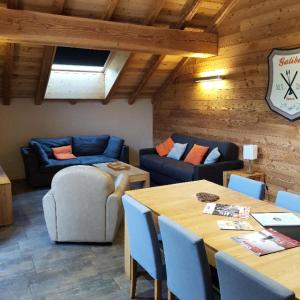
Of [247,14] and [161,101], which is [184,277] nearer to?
[247,14]

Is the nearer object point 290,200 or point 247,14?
point 290,200

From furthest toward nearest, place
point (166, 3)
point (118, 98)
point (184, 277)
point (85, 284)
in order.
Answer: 1. point (118, 98)
2. point (166, 3)
3. point (85, 284)
4. point (184, 277)

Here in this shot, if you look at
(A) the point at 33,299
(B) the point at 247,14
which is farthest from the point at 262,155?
(A) the point at 33,299

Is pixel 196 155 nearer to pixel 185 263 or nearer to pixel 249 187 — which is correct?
pixel 249 187

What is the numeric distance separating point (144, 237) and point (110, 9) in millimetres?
3446

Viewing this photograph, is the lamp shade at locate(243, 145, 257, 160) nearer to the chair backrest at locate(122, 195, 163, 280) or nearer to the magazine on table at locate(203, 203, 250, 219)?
the magazine on table at locate(203, 203, 250, 219)

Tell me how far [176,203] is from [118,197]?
102 cm

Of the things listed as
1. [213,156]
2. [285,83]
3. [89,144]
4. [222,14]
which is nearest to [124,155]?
[89,144]

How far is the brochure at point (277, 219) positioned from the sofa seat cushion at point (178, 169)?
2699 mm

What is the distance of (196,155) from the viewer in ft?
18.2

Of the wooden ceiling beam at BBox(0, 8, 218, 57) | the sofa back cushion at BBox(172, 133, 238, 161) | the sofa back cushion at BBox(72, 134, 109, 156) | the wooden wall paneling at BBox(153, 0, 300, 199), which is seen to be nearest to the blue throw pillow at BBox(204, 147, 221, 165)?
the sofa back cushion at BBox(172, 133, 238, 161)

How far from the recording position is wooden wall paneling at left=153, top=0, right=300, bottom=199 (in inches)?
171

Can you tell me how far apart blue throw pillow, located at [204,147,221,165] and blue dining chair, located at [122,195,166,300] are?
299 centimetres

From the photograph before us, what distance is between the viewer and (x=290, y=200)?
8.06 feet
